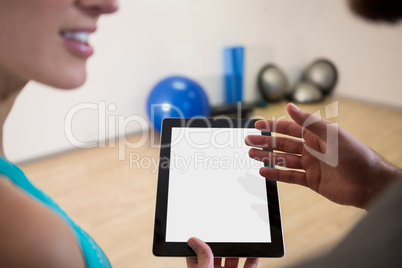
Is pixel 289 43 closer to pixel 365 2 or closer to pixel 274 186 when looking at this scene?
pixel 274 186

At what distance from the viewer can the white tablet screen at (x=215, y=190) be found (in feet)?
2.67

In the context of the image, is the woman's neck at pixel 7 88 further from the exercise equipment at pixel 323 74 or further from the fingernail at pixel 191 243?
the exercise equipment at pixel 323 74

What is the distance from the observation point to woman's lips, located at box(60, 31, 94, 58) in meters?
0.51

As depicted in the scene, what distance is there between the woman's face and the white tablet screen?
16.0 inches

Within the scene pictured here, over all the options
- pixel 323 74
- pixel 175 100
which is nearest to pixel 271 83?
pixel 323 74

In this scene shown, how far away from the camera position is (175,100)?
2.52m

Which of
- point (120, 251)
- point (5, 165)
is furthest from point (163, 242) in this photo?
point (120, 251)

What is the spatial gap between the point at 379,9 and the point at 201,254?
59 centimetres

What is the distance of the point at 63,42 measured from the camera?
0.50 m

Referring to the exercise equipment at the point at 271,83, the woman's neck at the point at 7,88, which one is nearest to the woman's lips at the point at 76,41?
the woman's neck at the point at 7,88

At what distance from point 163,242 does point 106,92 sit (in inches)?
80.0

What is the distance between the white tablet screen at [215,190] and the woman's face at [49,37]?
1.34ft

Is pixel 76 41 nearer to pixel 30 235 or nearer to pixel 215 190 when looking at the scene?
pixel 30 235

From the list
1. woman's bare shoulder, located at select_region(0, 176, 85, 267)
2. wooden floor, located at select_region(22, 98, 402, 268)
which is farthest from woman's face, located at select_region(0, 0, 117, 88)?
wooden floor, located at select_region(22, 98, 402, 268)
